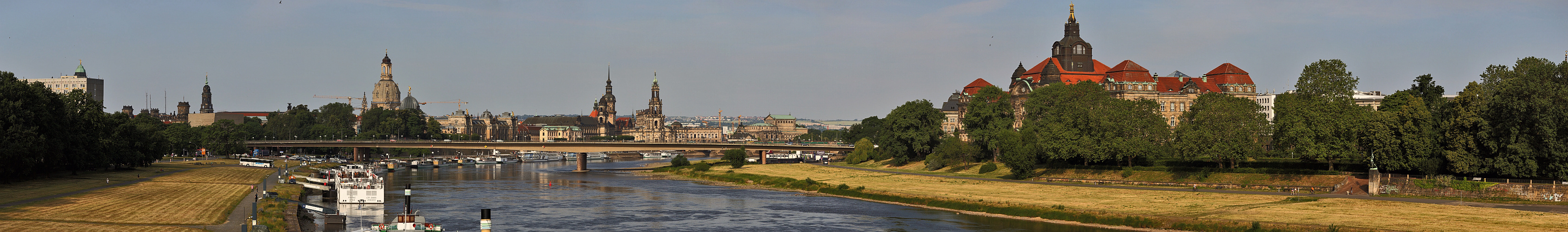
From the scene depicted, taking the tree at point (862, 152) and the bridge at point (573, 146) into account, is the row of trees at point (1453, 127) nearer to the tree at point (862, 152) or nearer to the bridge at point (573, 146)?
the tree at point (862, 152)

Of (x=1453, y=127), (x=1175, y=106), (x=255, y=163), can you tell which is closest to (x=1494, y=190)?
(x=1453, y=127)

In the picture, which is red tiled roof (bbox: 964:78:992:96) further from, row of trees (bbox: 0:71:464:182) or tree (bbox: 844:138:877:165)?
row of trees (bbox: 0:71:464:182)

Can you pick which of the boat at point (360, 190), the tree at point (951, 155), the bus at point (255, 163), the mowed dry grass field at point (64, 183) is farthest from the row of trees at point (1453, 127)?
the bus at point (255, 163)

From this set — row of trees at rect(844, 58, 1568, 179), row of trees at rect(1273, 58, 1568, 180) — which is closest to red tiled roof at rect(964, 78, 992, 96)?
row of trees at rect(844, 58, 1568, 179)

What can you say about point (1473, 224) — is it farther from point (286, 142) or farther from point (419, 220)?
point (286, 142)

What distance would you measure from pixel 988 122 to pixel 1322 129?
5305 cm

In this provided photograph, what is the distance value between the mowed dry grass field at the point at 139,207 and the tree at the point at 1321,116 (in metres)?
65.4

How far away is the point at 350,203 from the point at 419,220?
99.6 ft

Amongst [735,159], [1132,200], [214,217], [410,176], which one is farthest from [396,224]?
A: [735,159]

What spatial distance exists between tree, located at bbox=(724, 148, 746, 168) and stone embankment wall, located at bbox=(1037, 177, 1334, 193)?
197ft

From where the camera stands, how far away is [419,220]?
50062mm

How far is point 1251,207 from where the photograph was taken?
210ft

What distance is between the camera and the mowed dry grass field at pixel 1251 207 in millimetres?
53469

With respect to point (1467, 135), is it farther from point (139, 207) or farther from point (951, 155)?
point (139, 207)
